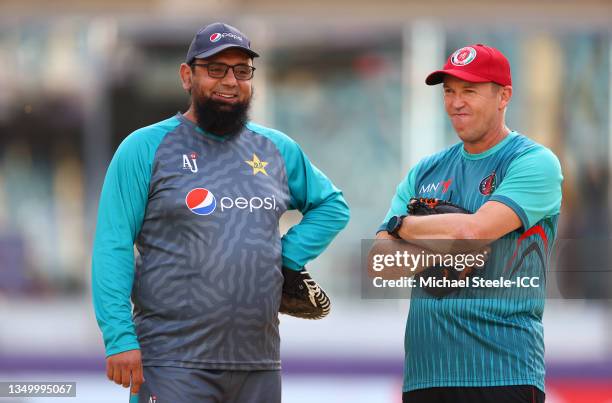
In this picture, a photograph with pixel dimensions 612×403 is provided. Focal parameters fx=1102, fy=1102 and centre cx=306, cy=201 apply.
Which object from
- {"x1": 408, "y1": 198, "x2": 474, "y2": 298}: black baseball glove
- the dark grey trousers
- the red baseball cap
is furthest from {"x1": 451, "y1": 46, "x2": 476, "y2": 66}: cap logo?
the dark grey trousers

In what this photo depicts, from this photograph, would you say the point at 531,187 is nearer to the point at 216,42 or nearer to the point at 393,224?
the point at 393,224

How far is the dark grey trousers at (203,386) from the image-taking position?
366 cm

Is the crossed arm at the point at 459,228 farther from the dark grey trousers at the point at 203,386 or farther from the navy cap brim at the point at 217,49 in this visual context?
the navy cap brim at the point at 217,49

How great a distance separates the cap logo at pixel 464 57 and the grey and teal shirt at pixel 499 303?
299mm

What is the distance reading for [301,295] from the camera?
3980mm

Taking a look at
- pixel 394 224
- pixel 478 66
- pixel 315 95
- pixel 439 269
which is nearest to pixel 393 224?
pixel 394 224

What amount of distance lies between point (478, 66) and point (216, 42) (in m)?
0.91

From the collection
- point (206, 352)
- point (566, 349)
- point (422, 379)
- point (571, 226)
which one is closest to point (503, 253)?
point (422, 379)

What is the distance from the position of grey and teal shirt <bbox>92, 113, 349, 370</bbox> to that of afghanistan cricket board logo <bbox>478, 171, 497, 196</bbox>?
0.72m

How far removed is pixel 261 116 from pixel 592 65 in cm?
340

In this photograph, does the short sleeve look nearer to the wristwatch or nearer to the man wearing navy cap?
→ the wristwatch

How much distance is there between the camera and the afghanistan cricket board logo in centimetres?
367

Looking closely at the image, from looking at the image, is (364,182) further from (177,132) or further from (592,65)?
(177,132)

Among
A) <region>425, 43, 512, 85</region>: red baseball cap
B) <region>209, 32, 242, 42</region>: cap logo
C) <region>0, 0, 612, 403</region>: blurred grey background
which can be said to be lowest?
<region>425, 43, 512, 85</region>: red baseball cap
